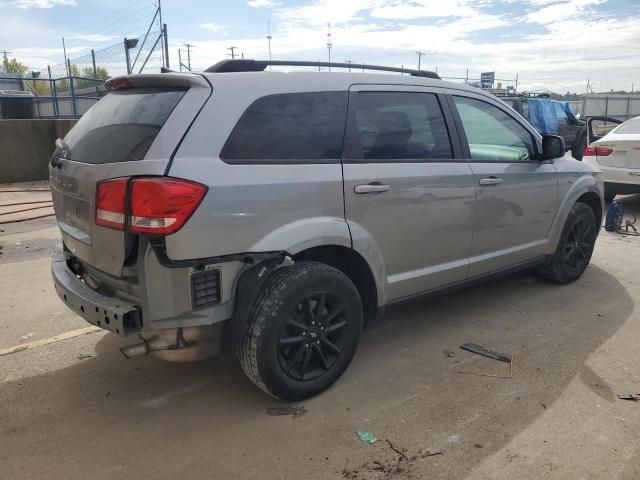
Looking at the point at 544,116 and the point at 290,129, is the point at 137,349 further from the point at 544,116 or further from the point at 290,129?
the point at 544,116

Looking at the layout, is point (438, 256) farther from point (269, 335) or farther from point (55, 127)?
point (55, 127)

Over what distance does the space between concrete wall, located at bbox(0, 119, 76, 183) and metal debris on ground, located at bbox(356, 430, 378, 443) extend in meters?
10.7

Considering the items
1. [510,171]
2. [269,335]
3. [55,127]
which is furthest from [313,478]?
[55,127]

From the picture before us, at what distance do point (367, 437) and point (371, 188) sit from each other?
1.40 meters

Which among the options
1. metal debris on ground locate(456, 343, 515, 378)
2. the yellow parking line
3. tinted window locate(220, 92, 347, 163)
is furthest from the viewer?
the yellow parking line

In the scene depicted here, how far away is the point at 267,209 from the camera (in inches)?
105

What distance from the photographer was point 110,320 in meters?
2.51

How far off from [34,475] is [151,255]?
1.17 metres

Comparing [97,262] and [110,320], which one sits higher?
[97,262]

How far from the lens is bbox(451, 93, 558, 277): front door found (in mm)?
3836

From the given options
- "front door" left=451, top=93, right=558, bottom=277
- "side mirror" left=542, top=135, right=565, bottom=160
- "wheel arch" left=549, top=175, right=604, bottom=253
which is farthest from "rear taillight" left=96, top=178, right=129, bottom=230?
"wheel arch" left=549, top=175, right=604, bottom=253

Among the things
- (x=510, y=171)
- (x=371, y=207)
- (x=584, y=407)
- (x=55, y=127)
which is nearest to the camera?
(x=584, y=407)

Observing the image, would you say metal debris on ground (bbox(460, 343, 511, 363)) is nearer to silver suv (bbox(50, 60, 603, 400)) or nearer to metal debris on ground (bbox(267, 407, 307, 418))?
silver suv (bbox(50, 60, 603, 400))

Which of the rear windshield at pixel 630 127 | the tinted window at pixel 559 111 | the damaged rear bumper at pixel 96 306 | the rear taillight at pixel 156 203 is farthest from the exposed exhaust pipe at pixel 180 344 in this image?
the tinted window at pixel 559 111
